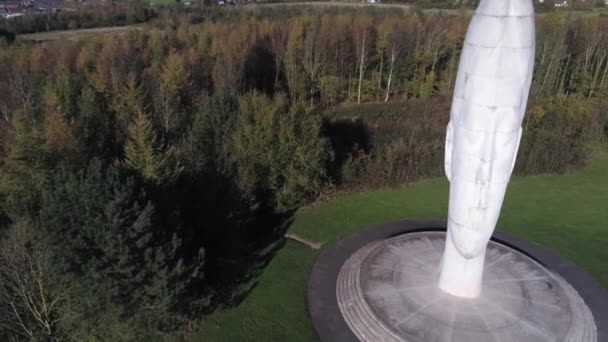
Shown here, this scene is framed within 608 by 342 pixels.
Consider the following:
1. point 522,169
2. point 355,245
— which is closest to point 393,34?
point 522,169

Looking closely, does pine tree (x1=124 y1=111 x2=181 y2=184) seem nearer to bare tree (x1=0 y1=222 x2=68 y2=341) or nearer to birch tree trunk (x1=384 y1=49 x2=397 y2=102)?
bare tree (x1=0 y1=222 x2=68 y2=341)

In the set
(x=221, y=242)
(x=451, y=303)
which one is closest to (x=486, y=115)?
(x=451, y=303)

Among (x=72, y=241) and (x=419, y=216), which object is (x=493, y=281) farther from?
(x=72, y=241)

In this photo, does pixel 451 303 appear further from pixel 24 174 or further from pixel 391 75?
pixel 391 75

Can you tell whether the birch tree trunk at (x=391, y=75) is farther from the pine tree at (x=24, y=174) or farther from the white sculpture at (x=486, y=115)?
the pine tree at (x=24, y=174)

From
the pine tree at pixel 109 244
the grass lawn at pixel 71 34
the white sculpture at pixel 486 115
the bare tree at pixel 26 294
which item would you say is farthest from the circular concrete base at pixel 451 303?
the grass lawn at pixel 71 34

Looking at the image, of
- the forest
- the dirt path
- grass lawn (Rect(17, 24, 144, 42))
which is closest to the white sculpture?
the dirt path
